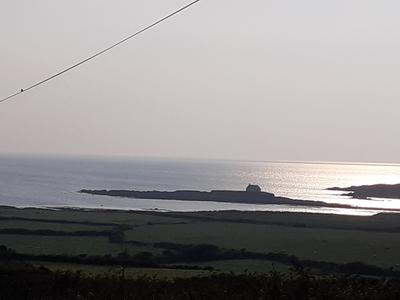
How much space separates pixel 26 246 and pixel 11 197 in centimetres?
6076

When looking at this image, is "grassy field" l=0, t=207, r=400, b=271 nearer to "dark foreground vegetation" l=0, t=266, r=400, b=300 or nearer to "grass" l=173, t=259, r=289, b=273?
"grass" l=173, t=259, r=289, b=273

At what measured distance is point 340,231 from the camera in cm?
4491

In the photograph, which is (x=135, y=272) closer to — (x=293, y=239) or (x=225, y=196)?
(x=293, y=239)

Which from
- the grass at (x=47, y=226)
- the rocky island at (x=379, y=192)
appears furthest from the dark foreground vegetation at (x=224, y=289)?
the rocky island at (x=379, y=192)

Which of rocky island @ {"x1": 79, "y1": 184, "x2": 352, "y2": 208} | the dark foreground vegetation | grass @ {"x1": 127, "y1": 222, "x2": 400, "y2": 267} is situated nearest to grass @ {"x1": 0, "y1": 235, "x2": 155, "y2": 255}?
grass @ {"x1": 127, "y1": 222, "x2": 400, "y2": 267}

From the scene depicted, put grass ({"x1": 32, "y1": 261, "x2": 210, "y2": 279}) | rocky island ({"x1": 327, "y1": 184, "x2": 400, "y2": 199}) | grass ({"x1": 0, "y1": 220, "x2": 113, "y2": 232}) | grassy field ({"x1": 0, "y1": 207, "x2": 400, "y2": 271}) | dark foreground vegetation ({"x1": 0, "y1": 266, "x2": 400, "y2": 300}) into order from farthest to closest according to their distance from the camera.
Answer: rocky island ({"x1": 327, "y1": 184, "x2": 400, "y2": 199}) < grass ({"x1": 0, "y1": 220, "x2": 113, "y2": 232}) < grassy field ({"x1": 0, "y1": 207, "x2": 400, "y2": 271}) < grass ({"x1": 32, "y1": 261, "x2": 210, "y2": 279}) < dark foreground vegetation ({"x1": 0, "y1": 266, "x2": 400, "y2": 300})

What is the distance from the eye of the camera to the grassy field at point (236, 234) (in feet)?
103

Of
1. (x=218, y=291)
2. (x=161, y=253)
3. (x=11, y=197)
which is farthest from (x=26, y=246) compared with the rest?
(x=11, y=197)

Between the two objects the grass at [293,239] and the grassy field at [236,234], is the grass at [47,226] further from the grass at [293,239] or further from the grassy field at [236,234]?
the grass at [293,239]

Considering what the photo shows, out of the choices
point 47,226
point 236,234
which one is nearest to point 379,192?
point 236,234

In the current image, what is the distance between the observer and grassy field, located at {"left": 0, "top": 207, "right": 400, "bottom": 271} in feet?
103

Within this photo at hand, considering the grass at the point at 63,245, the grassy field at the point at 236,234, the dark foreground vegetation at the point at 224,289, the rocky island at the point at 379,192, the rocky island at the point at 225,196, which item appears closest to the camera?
the dark foreground vegetation at the point at 224,289

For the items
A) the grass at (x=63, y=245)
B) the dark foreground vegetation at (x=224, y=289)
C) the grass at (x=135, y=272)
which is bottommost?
the grass at (x=63, y=245)

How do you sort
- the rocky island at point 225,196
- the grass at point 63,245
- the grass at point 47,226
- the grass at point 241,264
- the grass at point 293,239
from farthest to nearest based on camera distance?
the rocky island at point 225,196 → the grass at point 47,226 → the grass at point 293,239 → the grass at point 63,245 → the grass at point 241,264
